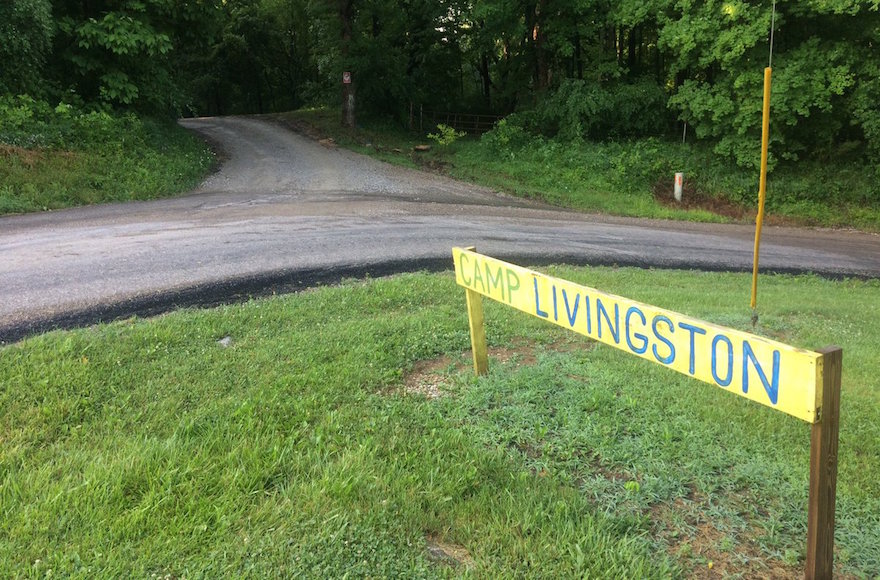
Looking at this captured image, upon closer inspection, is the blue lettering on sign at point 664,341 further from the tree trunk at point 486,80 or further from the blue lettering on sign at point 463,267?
the tree trunk at point 486,80

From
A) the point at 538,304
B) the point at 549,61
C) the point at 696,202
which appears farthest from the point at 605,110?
the point at 538,304

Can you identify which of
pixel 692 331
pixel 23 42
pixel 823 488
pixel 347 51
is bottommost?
pixel 823 488

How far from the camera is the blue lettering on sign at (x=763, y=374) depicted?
7.32 ft

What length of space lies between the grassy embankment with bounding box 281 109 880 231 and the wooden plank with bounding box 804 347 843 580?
1359cm

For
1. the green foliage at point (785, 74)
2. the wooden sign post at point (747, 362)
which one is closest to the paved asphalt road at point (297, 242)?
the green foliage at point (785, 74)

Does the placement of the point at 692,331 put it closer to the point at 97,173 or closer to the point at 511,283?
the point at 511,283

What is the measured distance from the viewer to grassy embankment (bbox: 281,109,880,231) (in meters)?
15.9

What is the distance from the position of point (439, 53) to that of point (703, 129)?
13710 mm

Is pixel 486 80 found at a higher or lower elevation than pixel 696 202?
higher

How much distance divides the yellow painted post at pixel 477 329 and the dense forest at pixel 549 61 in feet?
44.1

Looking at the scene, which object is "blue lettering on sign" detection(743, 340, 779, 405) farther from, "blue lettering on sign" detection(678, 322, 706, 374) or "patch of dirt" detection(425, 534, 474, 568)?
"patch of dirt" detection(425, 534, 474, 568)

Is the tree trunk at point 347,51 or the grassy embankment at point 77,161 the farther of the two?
the tree trunk at point 347,51

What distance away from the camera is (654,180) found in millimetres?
18109

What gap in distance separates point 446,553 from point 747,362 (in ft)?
4.85
